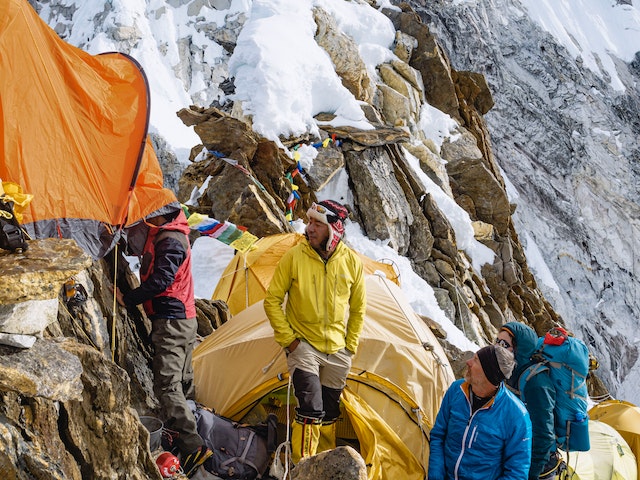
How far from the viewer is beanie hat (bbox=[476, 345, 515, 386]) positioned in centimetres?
359

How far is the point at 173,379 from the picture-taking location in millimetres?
4293

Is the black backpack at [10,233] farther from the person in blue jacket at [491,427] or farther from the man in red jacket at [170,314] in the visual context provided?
the person in blue jacket at [491,427]

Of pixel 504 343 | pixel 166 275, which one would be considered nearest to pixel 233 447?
pixel 166 275

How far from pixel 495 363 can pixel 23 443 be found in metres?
2.78

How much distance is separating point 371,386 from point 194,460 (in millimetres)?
1867

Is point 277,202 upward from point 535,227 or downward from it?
upward

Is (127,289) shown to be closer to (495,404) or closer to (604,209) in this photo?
(495,404)

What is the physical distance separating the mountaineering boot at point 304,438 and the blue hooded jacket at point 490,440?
0.96 m

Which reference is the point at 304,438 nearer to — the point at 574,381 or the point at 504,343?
the point at 504,343

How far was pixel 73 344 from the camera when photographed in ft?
9.16

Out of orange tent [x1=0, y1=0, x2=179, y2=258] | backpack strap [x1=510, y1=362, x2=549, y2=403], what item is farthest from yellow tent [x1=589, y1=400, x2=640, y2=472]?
orange tent [x1=0, y1=0, x2=179, y2=258]

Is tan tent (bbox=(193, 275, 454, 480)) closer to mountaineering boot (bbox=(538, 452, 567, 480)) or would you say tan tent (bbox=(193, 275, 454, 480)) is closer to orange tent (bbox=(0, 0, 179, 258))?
mountaineering boot (bbox=(538, 452, 567, 480))

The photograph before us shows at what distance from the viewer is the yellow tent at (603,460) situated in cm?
583

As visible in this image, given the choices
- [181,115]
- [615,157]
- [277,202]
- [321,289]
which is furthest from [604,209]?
[321,289]
